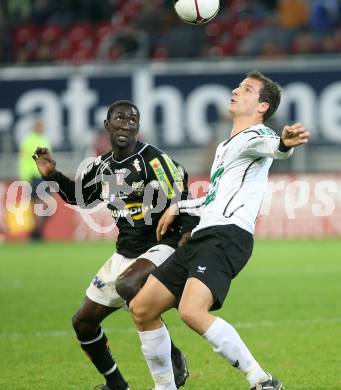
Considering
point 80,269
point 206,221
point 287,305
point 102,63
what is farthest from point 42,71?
point 206,221

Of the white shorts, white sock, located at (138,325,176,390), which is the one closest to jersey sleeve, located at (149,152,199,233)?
the white shorts

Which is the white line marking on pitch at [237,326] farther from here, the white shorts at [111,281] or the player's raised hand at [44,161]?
the player's raised hand at [44,161]

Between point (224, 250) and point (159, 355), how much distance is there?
858mm

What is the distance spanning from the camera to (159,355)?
664 cm

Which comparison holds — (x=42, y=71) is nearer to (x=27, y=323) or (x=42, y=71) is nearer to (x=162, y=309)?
(x=27, y=323)

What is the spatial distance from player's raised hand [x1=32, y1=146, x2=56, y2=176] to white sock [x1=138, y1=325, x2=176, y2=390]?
5.21 ft

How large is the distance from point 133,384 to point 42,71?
14602mm

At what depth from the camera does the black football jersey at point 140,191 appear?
7492mm

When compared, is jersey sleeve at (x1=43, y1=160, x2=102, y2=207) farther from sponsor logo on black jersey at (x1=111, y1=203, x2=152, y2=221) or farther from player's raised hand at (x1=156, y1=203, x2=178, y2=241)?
player's raised hand at (x1=156, y1=203, x2=178, y2=241)

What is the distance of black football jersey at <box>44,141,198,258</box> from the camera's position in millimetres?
7492

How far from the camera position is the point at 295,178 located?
20000 mm

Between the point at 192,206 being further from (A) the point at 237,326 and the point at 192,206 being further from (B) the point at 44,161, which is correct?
(A) the point at 237,326

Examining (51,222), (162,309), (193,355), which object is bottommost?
(51,222)

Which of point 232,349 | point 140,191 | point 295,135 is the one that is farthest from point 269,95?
point 232,349
